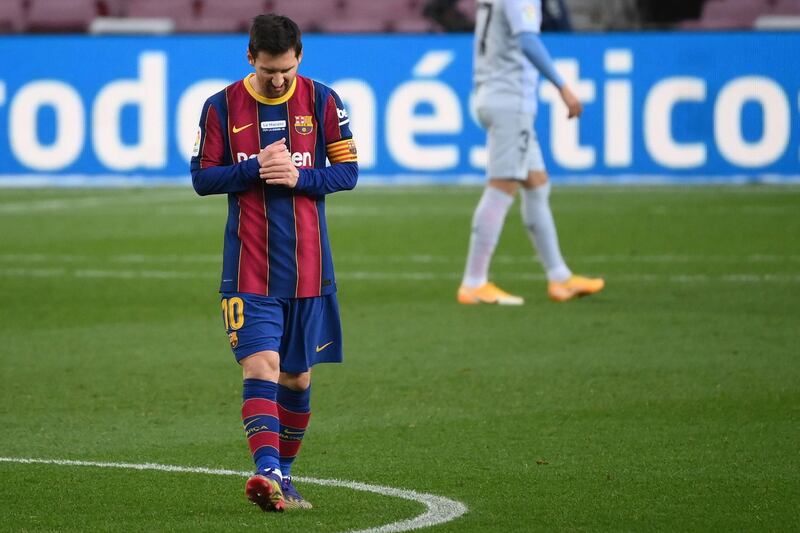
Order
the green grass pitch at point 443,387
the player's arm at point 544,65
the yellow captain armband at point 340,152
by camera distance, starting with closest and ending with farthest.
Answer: the green grass pitch at point 443,387 < the yellow captain armband at point 340,152 < the player's arm at point 544,65

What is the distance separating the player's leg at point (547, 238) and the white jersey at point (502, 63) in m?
0.29

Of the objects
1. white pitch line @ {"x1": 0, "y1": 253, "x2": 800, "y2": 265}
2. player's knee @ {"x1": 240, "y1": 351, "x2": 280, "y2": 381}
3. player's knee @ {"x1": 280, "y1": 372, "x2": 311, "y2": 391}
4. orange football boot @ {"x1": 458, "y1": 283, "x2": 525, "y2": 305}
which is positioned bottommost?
white pitch line @ {"x1": 0, "y1": 253, "x2": 800, "y2": 265}

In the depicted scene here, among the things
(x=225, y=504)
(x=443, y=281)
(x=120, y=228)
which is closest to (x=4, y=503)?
(x=225, y=504)

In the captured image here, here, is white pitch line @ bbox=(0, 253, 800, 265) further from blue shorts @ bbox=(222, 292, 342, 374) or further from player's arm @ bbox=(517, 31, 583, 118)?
blue shorts @ bbox=(222, 292, 342, 374)

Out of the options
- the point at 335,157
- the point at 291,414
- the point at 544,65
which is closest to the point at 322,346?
the point at 291,414

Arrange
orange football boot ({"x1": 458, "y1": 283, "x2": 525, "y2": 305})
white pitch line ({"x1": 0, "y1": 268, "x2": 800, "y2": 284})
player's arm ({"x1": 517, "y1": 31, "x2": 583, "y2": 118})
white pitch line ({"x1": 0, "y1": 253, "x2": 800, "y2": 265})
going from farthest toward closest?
1. white pitch line ({"x1": 0, "y1": 253, "x2": 800, "y2": 265})
2. white pitch line ({"x1": 0, "y1": 268, "x2": 800, "y2": 284})
3. orange football boot ({"x1": 458, "y1": 283, "x2": 525, "y2": 305})
4. player's arm ({"x1": 517, "y1": 31, "x2": 583, "y2": 118})

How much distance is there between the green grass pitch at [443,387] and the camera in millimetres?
5492

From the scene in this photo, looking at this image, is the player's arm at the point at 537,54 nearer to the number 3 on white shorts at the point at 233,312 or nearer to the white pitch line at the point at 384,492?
the white pitch line at the point at 384,492

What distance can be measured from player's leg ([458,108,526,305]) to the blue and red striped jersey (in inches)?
204

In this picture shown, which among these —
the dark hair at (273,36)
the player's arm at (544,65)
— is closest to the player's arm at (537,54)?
the player's arm at (544,65)

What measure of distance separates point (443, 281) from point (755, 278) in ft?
6.81

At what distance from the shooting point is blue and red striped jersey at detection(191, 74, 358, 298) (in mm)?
5492

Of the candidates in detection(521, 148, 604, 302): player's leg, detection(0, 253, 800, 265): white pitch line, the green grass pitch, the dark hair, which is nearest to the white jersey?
detection(521, 148, 604, 302): player's leg

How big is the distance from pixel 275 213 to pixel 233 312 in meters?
0.34
